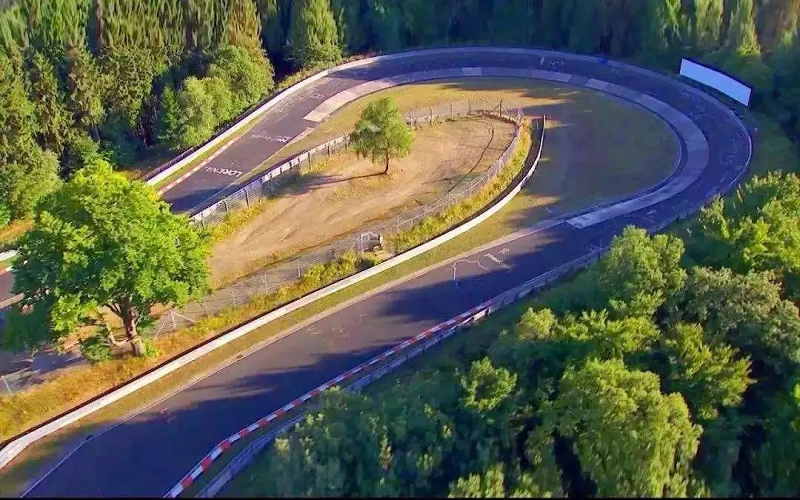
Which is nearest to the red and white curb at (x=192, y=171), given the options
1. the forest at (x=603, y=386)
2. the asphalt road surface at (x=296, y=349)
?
the asphalt road surface at (x=296, y=349)

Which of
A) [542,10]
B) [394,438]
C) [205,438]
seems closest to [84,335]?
[205,438]

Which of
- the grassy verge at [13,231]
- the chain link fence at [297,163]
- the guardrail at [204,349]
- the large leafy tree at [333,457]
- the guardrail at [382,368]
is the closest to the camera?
the large leafy tree at [333,457]

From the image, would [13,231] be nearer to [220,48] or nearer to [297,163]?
[297,163]

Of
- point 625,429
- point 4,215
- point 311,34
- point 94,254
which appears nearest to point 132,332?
point 94,254

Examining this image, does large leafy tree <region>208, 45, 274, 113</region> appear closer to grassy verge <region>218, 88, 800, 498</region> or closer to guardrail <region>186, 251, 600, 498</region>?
guardrail <region>186, 251, 600, 498</region>

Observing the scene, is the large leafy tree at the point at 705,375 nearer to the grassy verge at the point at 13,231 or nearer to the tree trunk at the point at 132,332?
the tree trunk at the point at 132,332

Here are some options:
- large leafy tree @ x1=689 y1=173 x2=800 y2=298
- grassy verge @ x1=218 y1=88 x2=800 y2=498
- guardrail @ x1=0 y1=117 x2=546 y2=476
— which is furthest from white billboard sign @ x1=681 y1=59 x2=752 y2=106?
guardrail @ x1=0 y1=117 x2=546 y2=476
